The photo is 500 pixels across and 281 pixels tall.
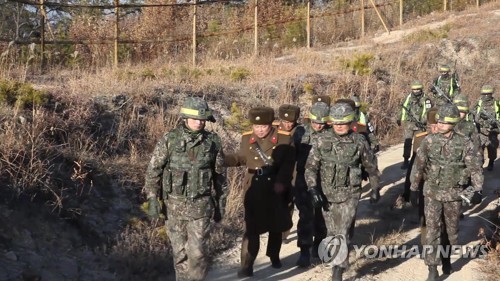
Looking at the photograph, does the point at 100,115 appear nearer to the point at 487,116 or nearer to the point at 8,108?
the point at 8,108

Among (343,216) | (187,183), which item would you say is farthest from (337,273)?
(187,183)

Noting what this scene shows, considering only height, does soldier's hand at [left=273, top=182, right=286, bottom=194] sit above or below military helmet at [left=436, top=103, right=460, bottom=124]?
below

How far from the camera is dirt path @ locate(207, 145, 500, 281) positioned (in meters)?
6.96

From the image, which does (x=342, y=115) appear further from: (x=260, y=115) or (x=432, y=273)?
(x=432, y=273)

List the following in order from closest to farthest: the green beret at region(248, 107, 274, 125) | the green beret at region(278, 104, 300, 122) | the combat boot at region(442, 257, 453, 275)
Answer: the green beret at region(248, 107, 274, 125) → the combat boot at region(442, 257, 453, 275) → the green beret at region(278, 104, 300, 122)

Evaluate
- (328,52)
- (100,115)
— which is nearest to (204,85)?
(100,115)

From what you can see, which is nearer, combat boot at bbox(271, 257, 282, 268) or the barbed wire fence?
combat boot at bbox(271, 257, 282, 268)

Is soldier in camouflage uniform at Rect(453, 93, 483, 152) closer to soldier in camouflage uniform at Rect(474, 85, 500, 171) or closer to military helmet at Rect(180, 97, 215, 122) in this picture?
soldier in camouflage uniform at Rect(474, 85, 500, 171)

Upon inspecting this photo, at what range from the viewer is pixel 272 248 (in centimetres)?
704

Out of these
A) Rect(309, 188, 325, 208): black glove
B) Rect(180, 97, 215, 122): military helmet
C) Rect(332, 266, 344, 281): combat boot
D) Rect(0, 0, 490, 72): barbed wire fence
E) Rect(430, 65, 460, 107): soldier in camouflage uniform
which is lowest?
Rect(332, 266, 344, 281): combat boot

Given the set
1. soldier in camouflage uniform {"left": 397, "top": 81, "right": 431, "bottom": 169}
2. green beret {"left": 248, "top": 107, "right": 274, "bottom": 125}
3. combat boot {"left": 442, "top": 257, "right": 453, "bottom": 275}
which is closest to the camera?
green beret {"left": 248, "top": 107, "right": 274, "bottom": 125}

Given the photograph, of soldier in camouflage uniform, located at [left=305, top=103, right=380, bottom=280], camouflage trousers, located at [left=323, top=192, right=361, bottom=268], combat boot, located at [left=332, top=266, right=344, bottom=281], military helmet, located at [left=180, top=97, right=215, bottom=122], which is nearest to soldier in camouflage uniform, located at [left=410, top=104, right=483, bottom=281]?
soldier in camouflage uniform, located at [left=305, top=103, right=380, bottom=280]

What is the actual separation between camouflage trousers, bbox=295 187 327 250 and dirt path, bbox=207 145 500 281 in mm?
327

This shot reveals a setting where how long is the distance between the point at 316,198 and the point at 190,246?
1.40m
